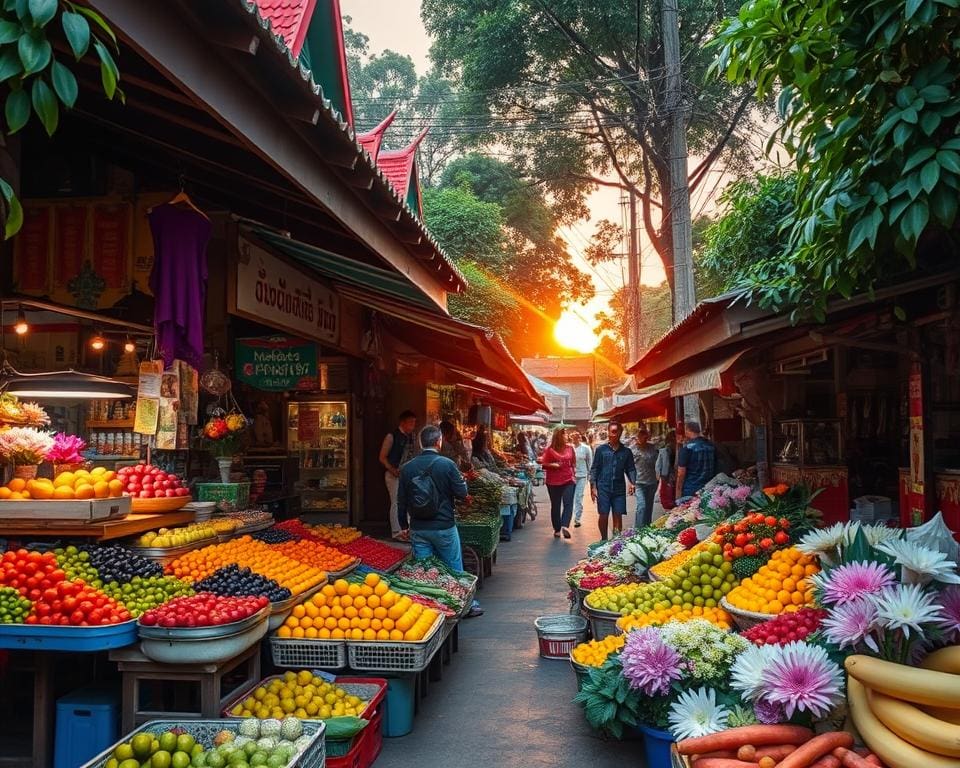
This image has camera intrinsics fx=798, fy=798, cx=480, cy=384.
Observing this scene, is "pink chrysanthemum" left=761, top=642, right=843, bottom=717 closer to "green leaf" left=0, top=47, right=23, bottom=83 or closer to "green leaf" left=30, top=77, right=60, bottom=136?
"green leaf" left=30, top=77, right=60, bottom=136

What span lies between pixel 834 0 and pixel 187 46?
288 cm

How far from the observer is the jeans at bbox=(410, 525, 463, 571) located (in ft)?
27.2

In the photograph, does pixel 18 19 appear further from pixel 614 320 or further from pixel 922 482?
pixel 614 320

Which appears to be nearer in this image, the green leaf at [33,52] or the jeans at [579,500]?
the green leaf at [33,52]

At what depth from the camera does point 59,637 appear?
4605 mm

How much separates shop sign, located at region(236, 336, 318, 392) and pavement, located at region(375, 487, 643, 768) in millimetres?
3376

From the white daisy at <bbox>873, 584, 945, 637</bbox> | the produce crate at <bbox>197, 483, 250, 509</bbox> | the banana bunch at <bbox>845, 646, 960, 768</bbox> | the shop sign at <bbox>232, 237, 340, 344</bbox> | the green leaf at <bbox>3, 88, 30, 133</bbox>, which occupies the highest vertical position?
the shop sign at <bbox>232, 237, 340, 344</bbox>

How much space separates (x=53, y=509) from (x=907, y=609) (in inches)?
202

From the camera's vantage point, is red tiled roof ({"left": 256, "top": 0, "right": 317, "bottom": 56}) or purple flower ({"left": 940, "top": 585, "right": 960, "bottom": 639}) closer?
purple flower ({"left": 940, "top": 585, "right": 960, "bottom": 639})

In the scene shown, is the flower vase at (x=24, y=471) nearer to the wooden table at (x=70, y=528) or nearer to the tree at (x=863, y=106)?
the wooden table at (x=70, y=528)

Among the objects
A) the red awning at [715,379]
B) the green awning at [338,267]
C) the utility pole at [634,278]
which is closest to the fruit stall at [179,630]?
the green awning at [338,267]

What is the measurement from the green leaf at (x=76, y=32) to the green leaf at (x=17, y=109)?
22cm

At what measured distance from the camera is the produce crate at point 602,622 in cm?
666

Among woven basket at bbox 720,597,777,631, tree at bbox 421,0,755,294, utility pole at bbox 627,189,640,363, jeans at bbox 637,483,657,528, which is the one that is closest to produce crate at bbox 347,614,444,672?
woven basket at bbox 720,597,777,631
